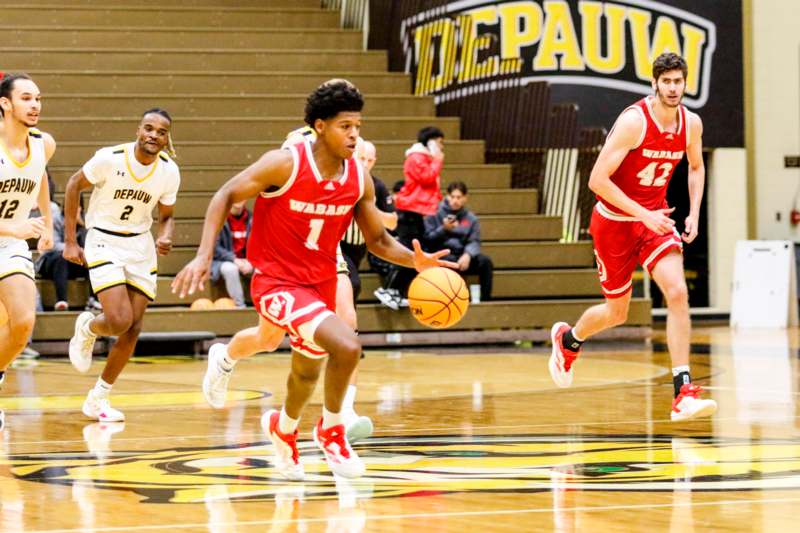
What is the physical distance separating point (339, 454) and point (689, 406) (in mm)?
2508

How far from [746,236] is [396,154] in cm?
673

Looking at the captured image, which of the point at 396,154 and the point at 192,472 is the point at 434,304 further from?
the point at 396,154

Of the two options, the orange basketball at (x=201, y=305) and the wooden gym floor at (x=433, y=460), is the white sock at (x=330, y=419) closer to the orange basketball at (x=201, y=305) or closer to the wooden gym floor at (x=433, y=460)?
the wooden gym floor at (x=433, y=460)

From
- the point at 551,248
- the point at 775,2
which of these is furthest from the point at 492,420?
the point at 775,2

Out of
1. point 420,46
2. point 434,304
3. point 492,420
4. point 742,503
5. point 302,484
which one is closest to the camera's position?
point 742,503

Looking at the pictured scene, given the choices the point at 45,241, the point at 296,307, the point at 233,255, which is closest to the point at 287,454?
the point at 296,307

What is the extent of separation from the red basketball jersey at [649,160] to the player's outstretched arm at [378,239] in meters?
2.01

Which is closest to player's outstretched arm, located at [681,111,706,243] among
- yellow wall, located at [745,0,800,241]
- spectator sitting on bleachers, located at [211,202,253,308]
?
spectator sitting on bleachers, located at [211,202,253,308]

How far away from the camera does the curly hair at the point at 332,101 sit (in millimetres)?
6051

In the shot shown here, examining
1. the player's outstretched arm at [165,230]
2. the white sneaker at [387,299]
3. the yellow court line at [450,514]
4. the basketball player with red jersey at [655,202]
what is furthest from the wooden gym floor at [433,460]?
the white sneaker at [387,299]

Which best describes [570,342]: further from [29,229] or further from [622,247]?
[29,229]

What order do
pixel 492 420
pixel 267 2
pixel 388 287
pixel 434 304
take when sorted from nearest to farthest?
pixel 434 304 < pixel 492 420 < pixel 388 287 < pixel 267 2

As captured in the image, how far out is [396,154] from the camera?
57.2 ft

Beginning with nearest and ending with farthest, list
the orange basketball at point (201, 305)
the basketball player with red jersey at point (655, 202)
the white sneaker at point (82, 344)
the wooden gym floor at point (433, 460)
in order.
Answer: the wooden gym floor at point (433, 460) < the basketball player with red jersey at point (655, 202) < the white sneaker at point (82, 344) < the orange basketball at point (201, 305)
